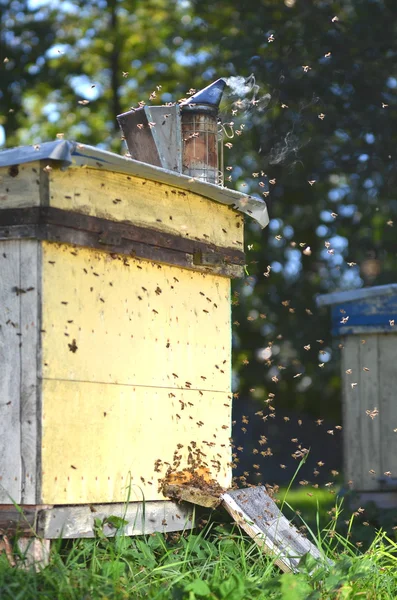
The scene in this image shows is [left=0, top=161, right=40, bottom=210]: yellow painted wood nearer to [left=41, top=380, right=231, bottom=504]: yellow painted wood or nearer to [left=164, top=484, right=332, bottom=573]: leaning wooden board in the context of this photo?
[left=41, top=380, right=231, bottom=504]: yellow painted wood

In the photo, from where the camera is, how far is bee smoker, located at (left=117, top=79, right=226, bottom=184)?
18.8 feet

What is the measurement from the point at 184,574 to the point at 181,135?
2870 millimetres

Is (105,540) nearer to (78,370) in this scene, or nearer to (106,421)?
(106,421)

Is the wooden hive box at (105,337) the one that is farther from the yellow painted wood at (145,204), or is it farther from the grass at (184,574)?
the grass at (184,574)

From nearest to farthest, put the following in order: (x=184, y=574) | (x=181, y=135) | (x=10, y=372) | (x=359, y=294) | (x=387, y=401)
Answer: (x=184, y=574) → (x=10, y=372) → (x=181, y=135) → (x=387, y=401) → (x=359, y=294)

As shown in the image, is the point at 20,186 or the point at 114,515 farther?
the point at 114,515

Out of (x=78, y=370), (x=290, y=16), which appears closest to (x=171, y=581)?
(x=78, y=370)

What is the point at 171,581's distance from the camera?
4.39 metres

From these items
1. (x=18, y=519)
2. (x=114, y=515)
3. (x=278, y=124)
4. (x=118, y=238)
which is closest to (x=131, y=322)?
(x=118, y=238)

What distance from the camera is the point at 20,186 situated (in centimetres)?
464

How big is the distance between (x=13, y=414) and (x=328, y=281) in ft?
36.8

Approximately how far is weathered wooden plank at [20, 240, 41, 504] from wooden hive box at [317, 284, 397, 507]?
5.29m

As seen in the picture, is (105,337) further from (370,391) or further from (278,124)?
(278,124)

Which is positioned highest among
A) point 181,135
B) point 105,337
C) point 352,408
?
point 181,135
